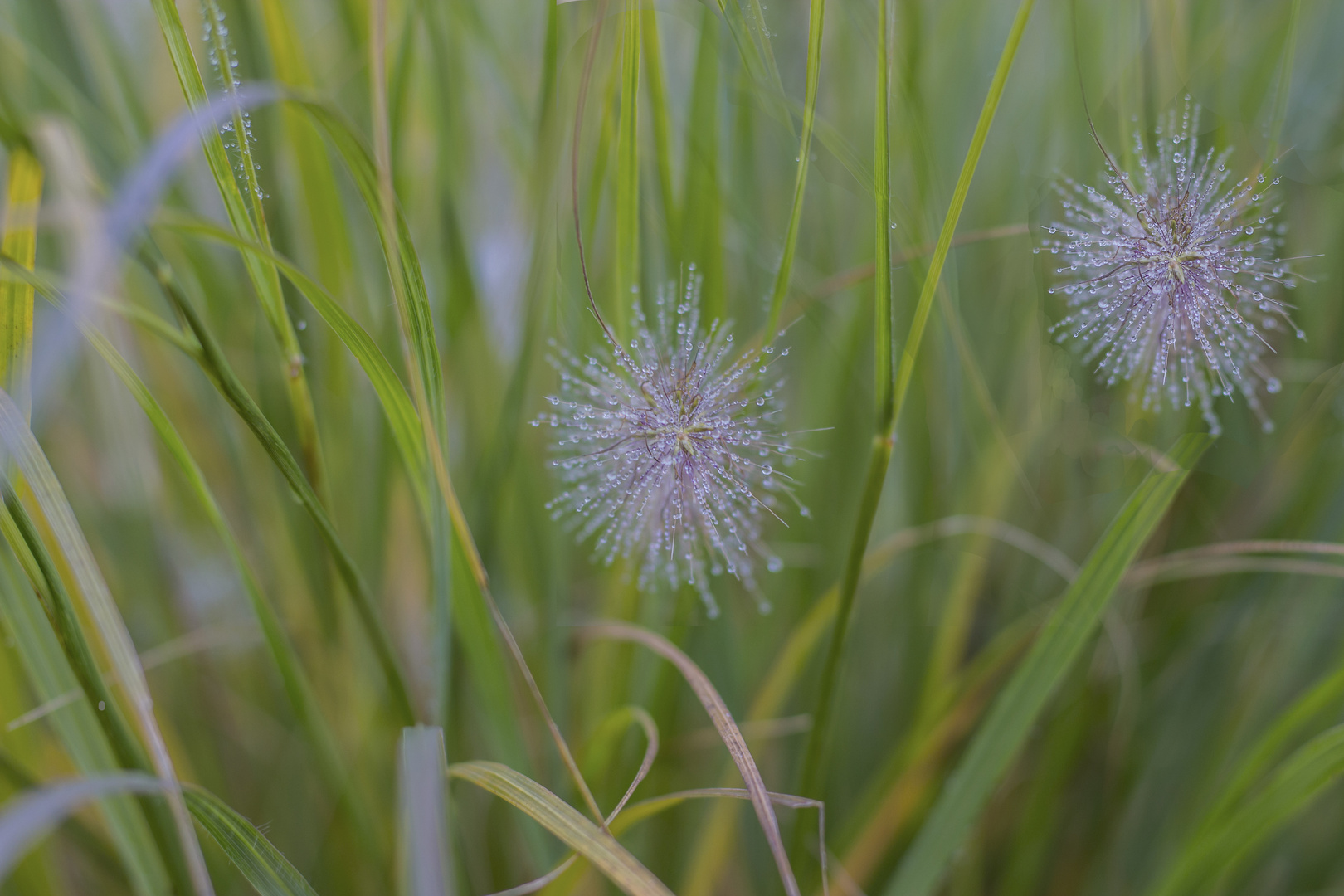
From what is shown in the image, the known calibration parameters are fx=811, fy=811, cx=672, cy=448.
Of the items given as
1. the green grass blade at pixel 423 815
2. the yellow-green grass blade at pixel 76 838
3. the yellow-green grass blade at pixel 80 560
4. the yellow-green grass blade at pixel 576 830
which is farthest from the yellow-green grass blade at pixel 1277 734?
the yellow-green grass blade at pixel 76 838

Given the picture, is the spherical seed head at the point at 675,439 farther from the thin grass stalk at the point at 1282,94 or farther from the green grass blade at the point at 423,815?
the thin grass stalk at the point at 1282,94

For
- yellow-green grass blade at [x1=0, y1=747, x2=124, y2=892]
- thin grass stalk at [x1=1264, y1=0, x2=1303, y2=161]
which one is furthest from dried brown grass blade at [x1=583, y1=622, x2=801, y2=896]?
thin grass stalk at [x1=1264, y1=0, x2=1303, y2=161]

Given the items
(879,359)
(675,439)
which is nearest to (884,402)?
(879,359)

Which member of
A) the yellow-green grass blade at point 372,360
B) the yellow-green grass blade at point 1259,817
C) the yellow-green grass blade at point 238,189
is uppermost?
the yellow-green grass blade at point 238,189

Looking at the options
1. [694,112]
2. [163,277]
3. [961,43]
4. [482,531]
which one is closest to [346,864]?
[482,531]

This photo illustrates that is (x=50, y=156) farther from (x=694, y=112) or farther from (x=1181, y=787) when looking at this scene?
(x=1181, y=787)

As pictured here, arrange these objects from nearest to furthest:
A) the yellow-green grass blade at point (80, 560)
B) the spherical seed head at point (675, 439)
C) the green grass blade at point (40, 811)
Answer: the green grass blade at point (40, 811), the yellow-green grass blade at point (80, 560), the spherical seed head at point (675, 439)

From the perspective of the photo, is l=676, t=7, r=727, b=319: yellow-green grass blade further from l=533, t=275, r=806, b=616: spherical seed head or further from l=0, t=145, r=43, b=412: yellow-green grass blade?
l=0, t=145, r=43, b=412: yellow-green grass blade

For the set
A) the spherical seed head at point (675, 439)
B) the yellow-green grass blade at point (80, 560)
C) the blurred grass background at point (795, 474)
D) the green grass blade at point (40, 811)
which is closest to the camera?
the green grass blade at point (40, 811)
